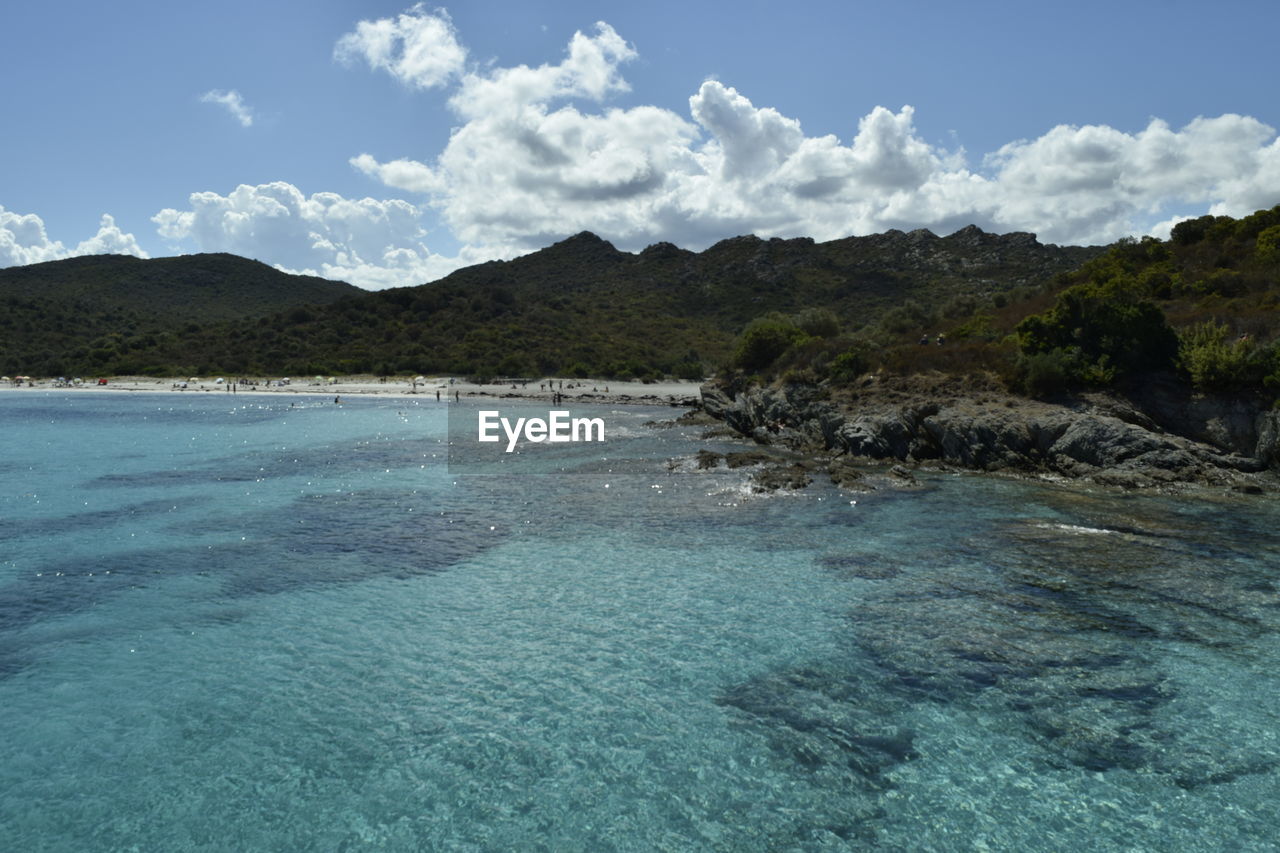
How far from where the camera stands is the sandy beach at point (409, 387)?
10421cm

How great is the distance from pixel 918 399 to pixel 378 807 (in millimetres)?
41142

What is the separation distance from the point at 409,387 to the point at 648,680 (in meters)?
108

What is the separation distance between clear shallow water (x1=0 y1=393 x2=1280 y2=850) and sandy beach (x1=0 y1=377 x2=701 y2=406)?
244 feet

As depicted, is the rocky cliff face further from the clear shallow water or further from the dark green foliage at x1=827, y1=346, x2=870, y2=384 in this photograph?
the clear shallow water

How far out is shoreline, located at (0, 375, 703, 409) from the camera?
103 m

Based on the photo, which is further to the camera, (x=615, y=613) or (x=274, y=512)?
(x=274, y=512)

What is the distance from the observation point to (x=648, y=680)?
13.8 meters

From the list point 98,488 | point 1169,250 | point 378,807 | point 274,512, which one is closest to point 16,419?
point 98,488

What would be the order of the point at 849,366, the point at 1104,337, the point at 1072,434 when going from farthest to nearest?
the point at 849,366 → the point at 1104,337 → the point at 1072,434

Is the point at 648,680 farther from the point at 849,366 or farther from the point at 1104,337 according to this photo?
the point at 849,366

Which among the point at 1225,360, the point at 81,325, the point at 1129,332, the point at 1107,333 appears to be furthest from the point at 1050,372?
the point at 81,325

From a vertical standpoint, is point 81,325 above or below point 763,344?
above

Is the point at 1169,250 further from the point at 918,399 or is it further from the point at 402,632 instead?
the point at 402,632

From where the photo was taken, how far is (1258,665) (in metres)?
13.8
